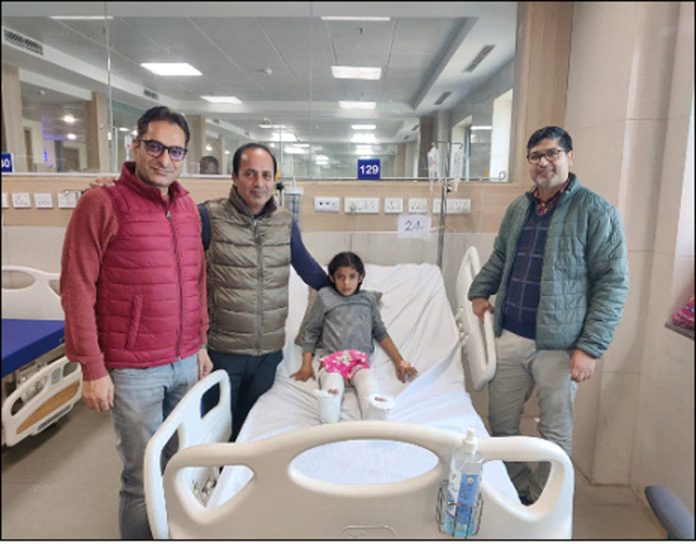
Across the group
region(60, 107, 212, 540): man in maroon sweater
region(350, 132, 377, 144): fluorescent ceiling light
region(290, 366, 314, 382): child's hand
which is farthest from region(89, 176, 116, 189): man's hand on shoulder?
region(290, 366, 314, 382): child's hand

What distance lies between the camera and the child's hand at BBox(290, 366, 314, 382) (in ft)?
3.60

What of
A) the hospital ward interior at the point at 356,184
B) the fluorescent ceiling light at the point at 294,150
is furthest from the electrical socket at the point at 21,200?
the fluorescent ceiling light at the point at 294,150

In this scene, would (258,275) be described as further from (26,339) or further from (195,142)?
(26,339)

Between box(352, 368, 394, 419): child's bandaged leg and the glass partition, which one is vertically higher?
the glass partition

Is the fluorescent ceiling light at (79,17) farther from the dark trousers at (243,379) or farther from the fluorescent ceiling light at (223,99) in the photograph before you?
the dark trousers at (243,379)

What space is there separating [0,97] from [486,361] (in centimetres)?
103

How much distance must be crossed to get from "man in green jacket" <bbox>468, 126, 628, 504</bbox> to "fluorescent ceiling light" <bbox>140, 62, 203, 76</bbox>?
1.95 feet

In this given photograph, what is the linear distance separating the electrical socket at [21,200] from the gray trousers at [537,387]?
926mm

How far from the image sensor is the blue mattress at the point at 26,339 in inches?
23.5

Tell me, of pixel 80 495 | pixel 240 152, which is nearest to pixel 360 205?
pixel 240 152

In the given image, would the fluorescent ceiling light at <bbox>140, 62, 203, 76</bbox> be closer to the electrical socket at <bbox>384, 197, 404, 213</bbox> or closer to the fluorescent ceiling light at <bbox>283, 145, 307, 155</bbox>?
the fluorescent ceiling light at <bbox>283, 145, 307, 155</bbox>

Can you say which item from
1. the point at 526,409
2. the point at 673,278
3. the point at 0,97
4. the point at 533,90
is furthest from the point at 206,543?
the point at 673,278

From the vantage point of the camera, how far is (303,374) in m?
1.10

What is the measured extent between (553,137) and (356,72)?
356 mm
